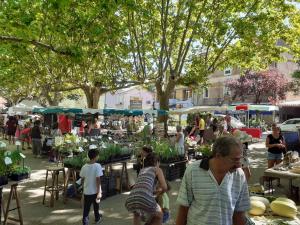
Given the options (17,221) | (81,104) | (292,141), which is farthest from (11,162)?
(81,104)

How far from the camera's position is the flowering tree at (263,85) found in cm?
3750

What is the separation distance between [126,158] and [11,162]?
4121 millimetres

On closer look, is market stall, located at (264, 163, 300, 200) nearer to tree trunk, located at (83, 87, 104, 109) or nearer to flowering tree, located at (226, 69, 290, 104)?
tree trunk, located at (83, 87, 104, 109)

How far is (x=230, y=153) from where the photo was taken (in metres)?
2.87

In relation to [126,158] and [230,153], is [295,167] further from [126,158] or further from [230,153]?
[230,153]

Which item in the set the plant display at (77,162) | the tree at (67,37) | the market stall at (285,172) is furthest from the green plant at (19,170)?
the market stall at (285,172)

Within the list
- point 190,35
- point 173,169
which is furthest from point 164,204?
point 190,35

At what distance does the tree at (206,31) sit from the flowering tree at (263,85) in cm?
1936

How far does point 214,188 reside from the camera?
292 cm

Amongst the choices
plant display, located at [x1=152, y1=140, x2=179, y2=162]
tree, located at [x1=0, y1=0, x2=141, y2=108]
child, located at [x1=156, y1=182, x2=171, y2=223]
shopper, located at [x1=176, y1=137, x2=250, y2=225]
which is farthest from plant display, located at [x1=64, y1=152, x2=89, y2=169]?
shopper, located at [x1=176, y1=137, x2=250, y2=225]

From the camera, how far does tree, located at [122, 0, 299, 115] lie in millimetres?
15617

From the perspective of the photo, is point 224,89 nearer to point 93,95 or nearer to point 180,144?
point 93,95

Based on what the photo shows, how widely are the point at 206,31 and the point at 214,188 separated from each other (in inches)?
567

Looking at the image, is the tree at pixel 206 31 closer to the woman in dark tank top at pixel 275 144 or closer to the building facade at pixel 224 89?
the woman in dark tank top at pixel 275 144
